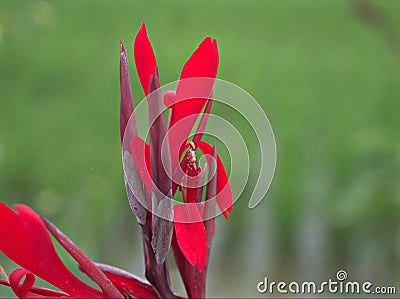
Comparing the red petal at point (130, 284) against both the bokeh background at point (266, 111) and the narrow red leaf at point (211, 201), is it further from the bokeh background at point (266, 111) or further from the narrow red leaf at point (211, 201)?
the bokeh background at point (266, 111)

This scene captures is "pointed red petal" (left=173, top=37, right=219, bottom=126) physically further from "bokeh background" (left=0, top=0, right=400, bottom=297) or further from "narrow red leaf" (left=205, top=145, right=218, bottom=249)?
"bokeh background" (left=0, top=0, right=400, bottom=297)

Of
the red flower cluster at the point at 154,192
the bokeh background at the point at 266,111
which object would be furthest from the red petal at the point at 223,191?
the bokeh background at the point at 266,111

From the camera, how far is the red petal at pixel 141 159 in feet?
0.64

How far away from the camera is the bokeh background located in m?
0.79

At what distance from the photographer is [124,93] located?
0.63 feet

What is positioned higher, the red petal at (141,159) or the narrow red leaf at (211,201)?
the red petal at (141,159)

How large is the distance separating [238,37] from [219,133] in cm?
82

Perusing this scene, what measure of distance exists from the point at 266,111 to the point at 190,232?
0.73 meters

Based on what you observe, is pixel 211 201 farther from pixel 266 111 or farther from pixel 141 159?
pixel 266 111

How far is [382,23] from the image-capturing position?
2.26 feet

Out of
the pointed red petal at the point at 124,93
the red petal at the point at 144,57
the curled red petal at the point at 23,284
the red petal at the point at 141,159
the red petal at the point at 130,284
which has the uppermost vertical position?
the red petal at the point at 144,57

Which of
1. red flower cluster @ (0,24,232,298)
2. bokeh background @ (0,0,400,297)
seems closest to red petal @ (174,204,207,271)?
red flower cluster @ (0,24,232,298)

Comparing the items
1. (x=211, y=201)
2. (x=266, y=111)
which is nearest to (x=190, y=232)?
(x=211, y=201)

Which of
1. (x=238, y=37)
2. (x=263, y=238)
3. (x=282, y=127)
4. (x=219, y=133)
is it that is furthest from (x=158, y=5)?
(x=219, y=133)
